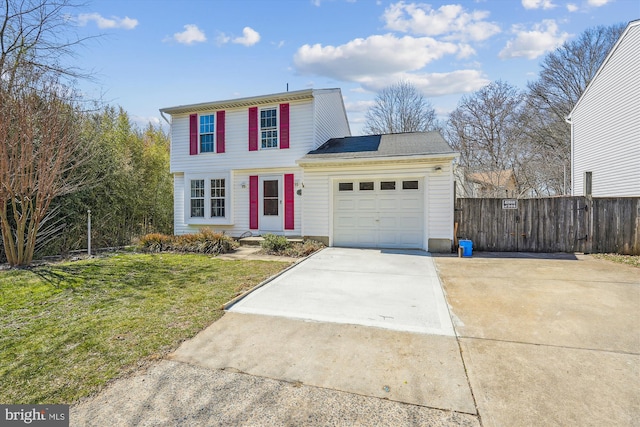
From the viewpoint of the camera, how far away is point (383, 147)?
10273mm

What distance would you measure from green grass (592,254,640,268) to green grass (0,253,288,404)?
8293 mm

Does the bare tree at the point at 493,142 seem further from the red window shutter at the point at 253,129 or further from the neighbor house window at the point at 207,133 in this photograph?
the neighbor house window at the point at 207,133

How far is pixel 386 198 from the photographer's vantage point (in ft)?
31.0

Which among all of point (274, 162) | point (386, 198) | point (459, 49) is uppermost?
point (459, 49)

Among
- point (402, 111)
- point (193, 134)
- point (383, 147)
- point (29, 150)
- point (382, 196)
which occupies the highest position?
point (402, 111)

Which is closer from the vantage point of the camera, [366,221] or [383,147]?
[366,221]

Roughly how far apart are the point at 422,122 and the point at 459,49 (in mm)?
12051

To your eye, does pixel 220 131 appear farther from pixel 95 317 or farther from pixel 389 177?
pixel 95 317

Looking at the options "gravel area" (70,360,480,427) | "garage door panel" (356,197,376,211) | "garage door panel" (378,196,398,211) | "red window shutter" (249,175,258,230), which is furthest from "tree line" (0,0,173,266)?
"garage door panel" (378,196,398,211)

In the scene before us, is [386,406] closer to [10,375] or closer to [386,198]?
[10,375]

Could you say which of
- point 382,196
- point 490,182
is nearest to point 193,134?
point 382,196

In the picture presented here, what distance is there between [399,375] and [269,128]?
968cm

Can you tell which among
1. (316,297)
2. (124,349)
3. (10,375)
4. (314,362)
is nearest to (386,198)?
(316,297)

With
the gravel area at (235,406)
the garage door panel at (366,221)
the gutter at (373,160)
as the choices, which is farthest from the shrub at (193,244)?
the gravel area at (235,406)
